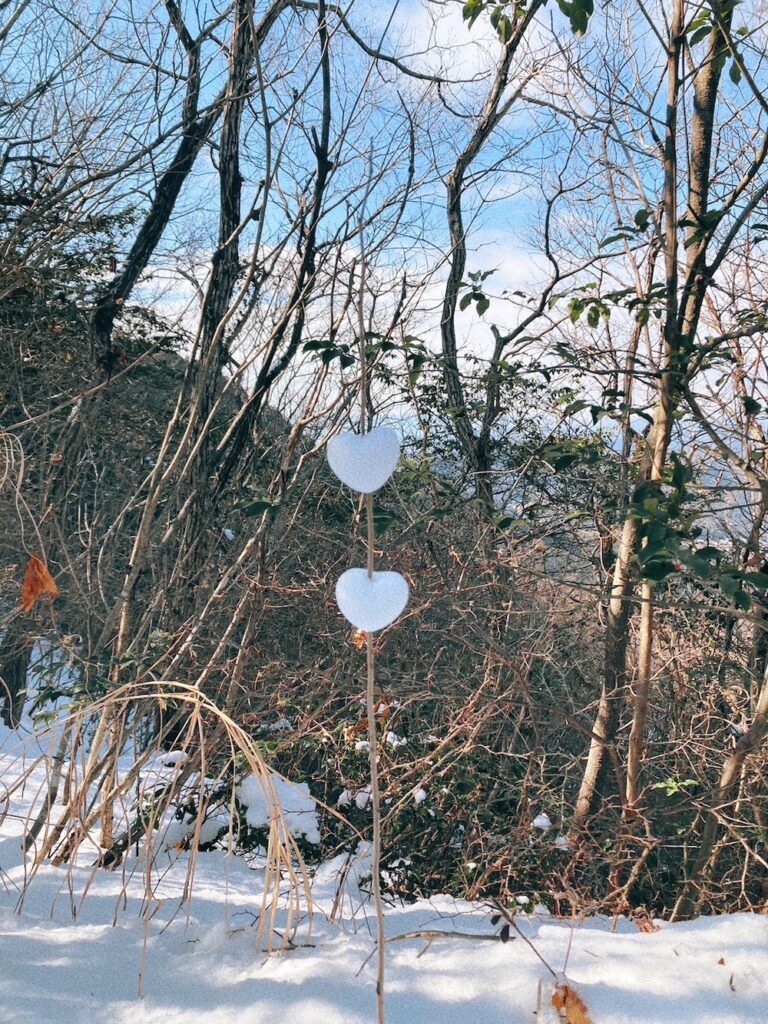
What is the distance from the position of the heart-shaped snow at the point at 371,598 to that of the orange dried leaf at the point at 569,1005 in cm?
102

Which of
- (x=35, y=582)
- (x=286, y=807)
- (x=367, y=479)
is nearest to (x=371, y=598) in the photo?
(x=367, y=479)

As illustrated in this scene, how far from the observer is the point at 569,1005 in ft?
5.03

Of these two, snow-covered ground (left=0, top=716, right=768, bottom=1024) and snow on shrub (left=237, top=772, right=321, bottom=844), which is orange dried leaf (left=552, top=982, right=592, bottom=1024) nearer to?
snow-covered ground (left=0, top=716, right=768, bottom=1024)

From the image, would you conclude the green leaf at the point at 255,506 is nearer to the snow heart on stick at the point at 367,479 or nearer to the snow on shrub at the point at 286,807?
the snow on shrub at the point at 286,807

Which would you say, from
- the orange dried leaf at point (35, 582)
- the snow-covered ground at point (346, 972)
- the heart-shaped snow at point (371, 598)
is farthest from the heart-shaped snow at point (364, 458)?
the orange dried leaf at point (35, 582)

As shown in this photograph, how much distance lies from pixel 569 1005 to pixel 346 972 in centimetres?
44

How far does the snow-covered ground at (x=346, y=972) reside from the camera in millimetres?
1559

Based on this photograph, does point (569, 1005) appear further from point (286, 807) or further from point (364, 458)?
point (286, 807)

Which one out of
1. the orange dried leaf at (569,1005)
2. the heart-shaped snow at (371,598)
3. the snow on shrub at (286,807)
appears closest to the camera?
the heart-shaped snow at (371,598)

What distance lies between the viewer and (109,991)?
5.49 ft

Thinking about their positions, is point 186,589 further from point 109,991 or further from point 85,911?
point 109,991

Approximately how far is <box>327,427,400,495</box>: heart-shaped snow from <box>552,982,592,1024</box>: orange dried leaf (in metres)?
1.13

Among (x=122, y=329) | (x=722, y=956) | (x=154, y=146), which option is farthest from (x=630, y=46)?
(x=122, y=329)

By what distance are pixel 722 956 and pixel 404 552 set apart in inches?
94.8
